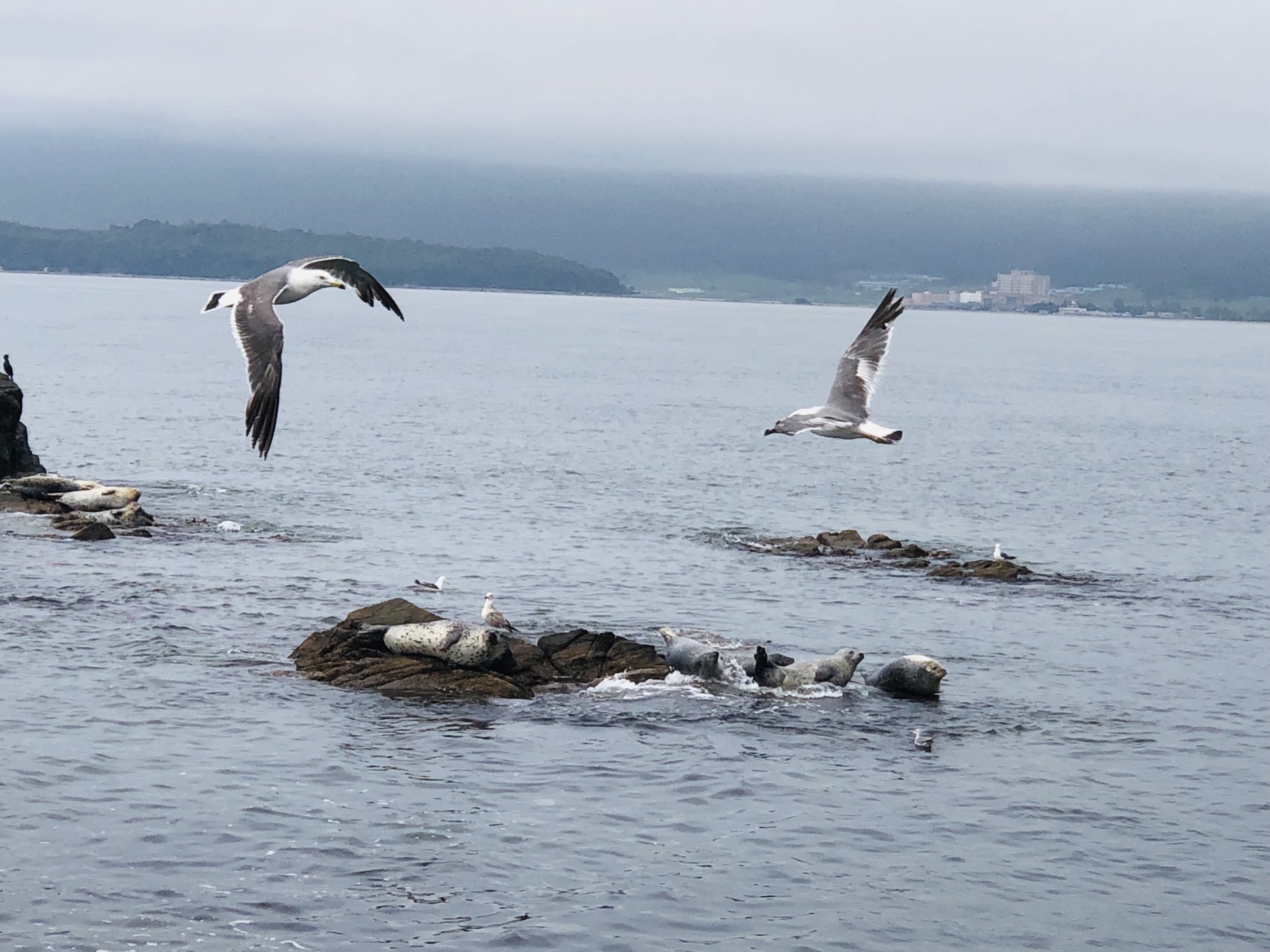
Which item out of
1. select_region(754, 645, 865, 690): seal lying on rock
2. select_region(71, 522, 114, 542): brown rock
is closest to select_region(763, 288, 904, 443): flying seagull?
select_region(754, 645, 865, 690): seal lying on rock

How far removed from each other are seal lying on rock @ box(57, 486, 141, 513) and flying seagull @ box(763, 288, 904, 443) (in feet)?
75.3

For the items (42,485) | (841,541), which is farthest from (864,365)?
(42,485)

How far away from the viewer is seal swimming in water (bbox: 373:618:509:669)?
26312 mm

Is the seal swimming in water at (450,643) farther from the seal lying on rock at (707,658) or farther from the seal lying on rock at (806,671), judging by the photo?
the seal lying on rock at (806,671)

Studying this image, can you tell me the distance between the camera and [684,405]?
385 feet

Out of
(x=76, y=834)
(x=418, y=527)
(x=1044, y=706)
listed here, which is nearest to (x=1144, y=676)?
(x=1044, y=706)

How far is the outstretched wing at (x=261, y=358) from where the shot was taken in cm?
1786

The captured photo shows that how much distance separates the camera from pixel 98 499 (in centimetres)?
4378

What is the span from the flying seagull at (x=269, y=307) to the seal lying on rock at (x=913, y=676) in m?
11.2

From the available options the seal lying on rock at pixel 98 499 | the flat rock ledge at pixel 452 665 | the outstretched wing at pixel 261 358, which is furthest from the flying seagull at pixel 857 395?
the seal lying on rock at pixel 98 499

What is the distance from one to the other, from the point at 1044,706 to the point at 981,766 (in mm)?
4580

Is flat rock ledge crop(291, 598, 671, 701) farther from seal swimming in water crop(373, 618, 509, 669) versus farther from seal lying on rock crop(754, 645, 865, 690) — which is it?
seal lying on rock crop(754, 645, 865, 690)

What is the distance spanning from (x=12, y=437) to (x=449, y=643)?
84.2ft

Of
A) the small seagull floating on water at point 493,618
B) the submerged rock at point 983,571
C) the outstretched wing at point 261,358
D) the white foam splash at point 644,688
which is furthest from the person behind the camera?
the submerged rock at point 983,571
